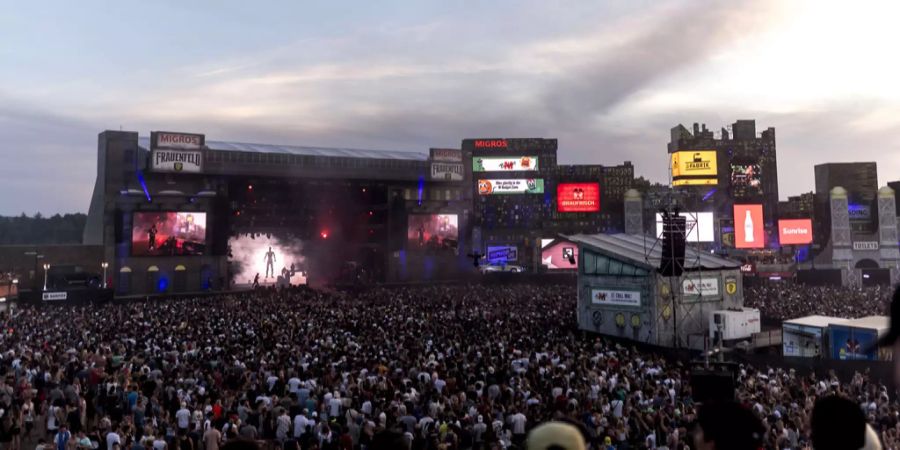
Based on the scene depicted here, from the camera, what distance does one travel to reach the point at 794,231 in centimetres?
6762

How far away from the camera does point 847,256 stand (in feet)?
205

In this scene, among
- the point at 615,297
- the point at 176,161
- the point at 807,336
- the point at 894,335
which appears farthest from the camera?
the point at 176,161

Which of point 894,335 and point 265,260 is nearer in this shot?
point 894,335

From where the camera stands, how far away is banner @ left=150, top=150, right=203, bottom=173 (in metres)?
52.1

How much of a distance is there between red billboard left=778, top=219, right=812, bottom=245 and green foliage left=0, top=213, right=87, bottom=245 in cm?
10121

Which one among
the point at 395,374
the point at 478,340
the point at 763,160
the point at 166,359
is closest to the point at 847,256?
the point at 763,160

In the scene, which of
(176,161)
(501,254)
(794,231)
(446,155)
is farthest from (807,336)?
(794,231)

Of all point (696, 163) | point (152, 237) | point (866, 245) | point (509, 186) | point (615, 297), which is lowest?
point (615, 297)

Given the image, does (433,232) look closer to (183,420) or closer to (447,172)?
(447,172)

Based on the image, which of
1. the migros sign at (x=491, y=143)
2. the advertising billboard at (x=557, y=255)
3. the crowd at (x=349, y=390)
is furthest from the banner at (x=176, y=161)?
the advertising billboard at (x=557, y=255)

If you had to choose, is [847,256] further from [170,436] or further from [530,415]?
[170,436]

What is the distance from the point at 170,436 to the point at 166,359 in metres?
8.26

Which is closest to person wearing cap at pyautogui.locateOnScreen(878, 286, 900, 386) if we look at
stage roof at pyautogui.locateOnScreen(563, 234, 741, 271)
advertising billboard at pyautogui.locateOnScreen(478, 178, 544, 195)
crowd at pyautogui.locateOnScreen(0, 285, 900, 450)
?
crowd at pyautogui.locateOnScreen(0, 285, 900, 450)

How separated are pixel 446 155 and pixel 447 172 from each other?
7.05 ft
